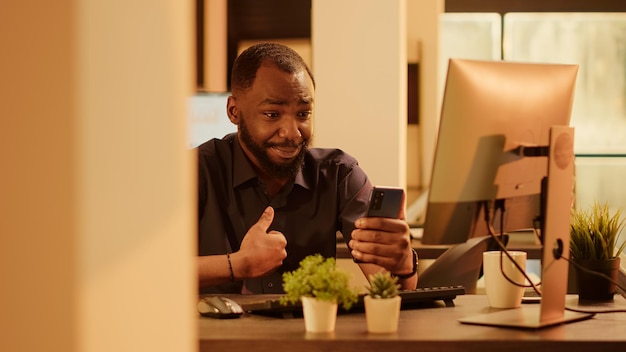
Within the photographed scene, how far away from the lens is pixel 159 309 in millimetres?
1125

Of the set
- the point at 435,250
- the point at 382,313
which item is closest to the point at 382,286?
the point at 382,313

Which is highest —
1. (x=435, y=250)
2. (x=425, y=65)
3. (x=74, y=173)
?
(x=425, y=65)

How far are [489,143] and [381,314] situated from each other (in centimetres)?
43

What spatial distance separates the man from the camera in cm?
260

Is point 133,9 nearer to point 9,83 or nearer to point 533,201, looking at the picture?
point 9,83

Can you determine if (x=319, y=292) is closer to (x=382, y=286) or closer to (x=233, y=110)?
(x=382, y=286)

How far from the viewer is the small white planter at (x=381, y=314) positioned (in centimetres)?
178

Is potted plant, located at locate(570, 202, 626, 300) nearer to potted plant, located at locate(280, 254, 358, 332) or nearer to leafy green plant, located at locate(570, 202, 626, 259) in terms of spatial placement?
leafy green plant, located at locate(570, 202, 626, 259)

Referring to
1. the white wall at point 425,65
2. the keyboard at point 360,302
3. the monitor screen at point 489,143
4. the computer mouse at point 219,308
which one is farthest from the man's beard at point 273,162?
the white wall at point 425,65

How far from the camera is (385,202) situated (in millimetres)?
2137

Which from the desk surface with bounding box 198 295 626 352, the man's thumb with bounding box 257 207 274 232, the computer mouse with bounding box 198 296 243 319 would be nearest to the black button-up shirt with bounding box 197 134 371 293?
Answer: the man's thumb with bounding box 257 207 274 232

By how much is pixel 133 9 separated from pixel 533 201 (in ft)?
4.02

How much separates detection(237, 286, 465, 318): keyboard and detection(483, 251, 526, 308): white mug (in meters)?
0.09

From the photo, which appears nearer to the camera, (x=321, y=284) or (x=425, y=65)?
(x=321, y=284)
